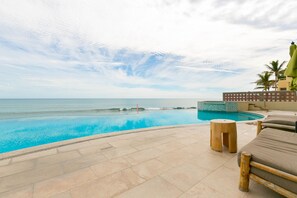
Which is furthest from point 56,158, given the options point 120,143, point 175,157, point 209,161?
point 209,161

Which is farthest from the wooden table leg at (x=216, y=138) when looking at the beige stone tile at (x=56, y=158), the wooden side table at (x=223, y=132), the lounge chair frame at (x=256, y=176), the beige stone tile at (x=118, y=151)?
the beige stone tile at (x=56, y=158)

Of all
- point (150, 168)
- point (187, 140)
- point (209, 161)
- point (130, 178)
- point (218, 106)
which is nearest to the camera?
point (130, 178)

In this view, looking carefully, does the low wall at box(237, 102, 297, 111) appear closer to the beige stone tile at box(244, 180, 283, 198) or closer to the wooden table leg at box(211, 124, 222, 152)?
the wooden table leg at box(211, 124, 222, 152)

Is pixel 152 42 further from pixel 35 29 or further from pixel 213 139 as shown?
pixel 213 139

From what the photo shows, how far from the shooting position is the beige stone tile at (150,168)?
1744 millimetres

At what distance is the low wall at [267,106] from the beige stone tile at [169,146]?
10617 millimetres

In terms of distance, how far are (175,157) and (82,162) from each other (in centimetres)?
155

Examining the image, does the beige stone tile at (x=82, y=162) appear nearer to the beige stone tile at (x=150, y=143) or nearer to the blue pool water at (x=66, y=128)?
the beige stone tile at (x=150, y=143)

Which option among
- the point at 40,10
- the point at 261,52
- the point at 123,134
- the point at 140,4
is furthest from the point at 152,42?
the point at 261,52

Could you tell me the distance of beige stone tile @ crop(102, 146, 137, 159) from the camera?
2.36m

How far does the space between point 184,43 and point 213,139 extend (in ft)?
19.6

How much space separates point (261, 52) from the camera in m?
7.99

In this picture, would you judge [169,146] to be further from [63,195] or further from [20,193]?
[20,193]

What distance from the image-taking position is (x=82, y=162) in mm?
2119
